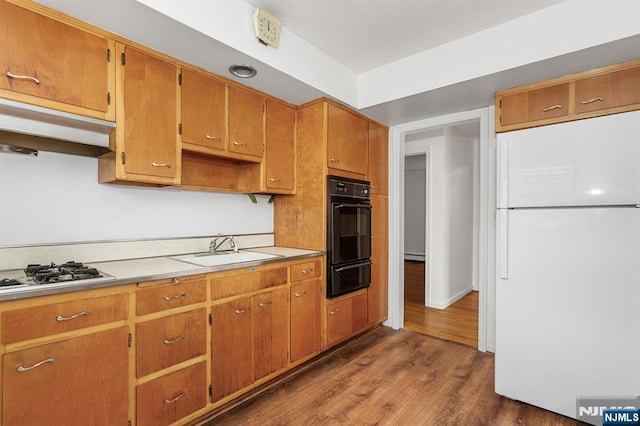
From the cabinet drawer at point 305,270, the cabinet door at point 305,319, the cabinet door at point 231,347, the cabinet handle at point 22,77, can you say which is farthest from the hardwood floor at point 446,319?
the cabinet handle at point 22,77

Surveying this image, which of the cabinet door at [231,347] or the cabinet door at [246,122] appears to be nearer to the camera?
the cabinet door at [231,347]

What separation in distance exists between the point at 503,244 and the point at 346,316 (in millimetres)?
1487

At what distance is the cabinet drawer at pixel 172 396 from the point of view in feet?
5.16

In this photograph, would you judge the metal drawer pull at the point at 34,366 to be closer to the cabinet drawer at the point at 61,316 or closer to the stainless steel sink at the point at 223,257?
the cabinet drawer at the point at 61,316

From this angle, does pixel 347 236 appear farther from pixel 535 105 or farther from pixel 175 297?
pixel 535 105

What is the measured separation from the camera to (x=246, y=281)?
2.04m

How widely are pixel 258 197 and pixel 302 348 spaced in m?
1.42

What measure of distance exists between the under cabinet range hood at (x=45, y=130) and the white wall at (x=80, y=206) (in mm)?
90

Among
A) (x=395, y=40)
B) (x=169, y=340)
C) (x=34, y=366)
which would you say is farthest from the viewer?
(x=395, y=40)

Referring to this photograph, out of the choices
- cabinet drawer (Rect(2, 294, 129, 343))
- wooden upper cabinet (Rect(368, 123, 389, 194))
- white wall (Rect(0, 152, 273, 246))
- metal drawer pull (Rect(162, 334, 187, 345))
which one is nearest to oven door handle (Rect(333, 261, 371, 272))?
wooden upper cabinet (Rect(368, 123, 389, 194))

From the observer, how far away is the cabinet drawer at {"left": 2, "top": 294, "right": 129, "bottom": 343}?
1.21m

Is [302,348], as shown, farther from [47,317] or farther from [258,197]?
[47,317]

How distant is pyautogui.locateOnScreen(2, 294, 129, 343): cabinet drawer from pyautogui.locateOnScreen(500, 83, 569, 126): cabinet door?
2743mm

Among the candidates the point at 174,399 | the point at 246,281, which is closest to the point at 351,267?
the point at 246,281
